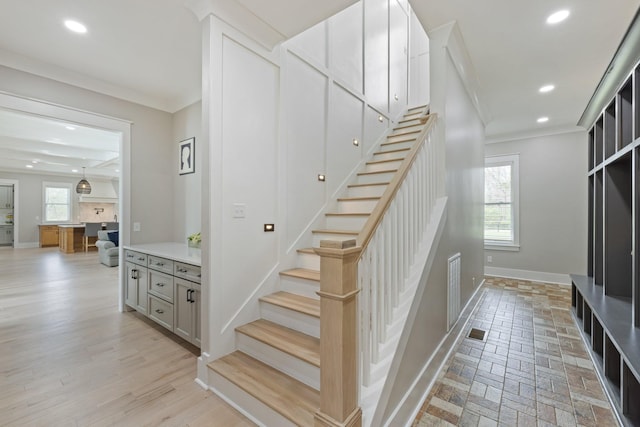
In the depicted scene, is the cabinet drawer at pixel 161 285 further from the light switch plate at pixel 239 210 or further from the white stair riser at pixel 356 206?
the white stair riser at pixel 356 206

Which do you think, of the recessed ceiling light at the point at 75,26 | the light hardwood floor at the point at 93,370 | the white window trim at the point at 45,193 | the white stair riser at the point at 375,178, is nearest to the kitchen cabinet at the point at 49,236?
the white window trim at the point at 45,193

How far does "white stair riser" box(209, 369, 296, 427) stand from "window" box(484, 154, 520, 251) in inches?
233

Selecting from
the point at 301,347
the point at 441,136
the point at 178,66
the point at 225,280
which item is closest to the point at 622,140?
the point at 441,136

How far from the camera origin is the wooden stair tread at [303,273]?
2.50m

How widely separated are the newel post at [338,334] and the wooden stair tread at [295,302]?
766 millimetres

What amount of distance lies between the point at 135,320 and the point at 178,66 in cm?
Answer: 310

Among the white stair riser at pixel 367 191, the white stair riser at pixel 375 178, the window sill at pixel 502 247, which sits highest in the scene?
the white stair riser at pixel 375 178

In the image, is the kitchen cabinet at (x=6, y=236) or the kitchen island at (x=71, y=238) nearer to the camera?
the kitchen island at (x=71, y=238)

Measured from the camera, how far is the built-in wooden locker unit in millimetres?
1874

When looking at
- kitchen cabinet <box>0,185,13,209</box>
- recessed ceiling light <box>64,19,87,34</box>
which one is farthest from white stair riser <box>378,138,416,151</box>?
kitchen cabinet <box>0,185,13,209</box>

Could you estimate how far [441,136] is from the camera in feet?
9.07

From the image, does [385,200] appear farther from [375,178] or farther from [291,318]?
[375,178]

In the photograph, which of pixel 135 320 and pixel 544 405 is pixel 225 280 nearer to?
pixel 135 320

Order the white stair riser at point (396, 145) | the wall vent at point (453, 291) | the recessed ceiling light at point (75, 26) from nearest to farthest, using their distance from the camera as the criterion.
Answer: the recessed ceiling light at point (75, 26)
the wall vent at point (453, 291)
the white stair riser at point (396, 145)
